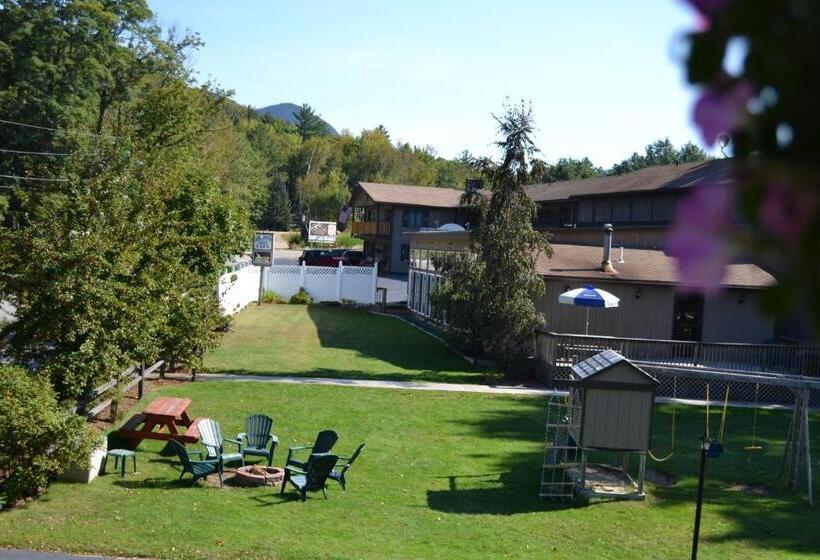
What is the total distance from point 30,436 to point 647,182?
36.1 meters

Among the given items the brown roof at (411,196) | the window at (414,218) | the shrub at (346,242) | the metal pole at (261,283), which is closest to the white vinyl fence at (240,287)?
the metal pole at (261,283)

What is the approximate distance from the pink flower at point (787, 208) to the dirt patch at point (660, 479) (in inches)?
616

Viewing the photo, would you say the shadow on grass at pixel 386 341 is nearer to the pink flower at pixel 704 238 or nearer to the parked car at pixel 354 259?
the parked car at pixel 354 259

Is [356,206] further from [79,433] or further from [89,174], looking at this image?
[79,433]

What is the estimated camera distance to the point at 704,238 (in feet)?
4.05

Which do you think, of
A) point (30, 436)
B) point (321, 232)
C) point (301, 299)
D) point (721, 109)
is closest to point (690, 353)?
point (30, 436)

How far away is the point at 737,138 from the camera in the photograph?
133cm

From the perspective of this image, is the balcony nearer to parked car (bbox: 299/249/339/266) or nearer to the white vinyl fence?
parked car (bbox: 299/249/339/266)

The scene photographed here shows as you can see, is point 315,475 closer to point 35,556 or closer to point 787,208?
point 35,556

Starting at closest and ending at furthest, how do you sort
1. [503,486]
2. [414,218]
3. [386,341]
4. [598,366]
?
[503,486]
[598,366]
[386,341]
[414,218]

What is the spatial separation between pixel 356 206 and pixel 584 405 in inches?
2215

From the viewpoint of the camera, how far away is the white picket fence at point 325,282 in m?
44.5

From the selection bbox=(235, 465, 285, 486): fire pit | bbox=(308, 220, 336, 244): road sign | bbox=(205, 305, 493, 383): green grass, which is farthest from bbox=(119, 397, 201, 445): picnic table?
bbox=(308, 220, 336, 244): road sign

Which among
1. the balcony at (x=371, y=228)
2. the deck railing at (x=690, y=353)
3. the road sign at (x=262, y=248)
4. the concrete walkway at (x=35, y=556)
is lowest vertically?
the concrete walkway at (x=35, y=556)
